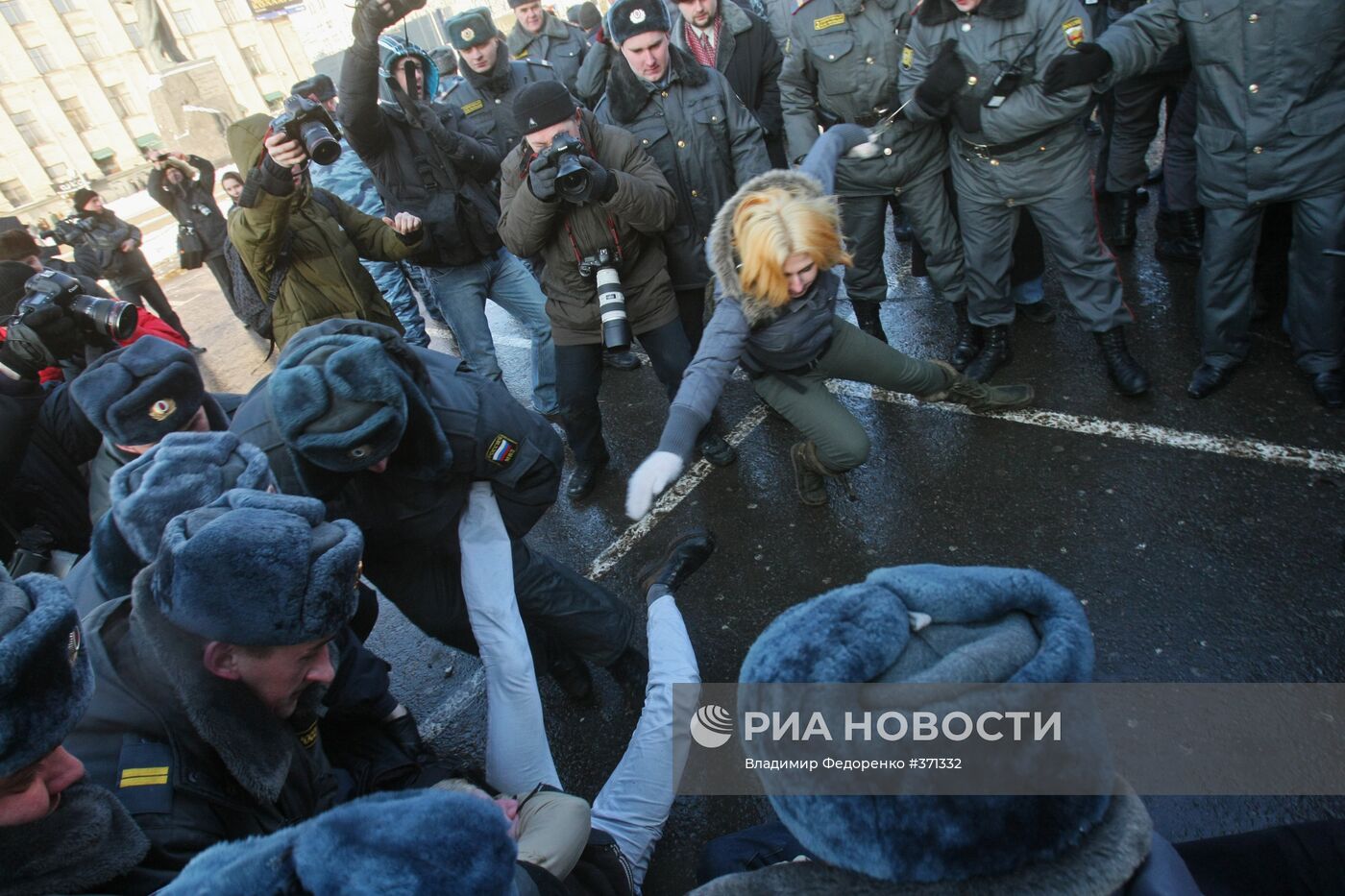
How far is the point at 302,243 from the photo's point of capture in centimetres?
358

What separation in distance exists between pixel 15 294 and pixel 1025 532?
5.41 m

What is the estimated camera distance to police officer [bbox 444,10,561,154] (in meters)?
4.58

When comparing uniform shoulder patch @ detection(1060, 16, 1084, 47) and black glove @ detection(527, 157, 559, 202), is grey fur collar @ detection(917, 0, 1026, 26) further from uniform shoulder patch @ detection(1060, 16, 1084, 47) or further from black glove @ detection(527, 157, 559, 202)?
black glove @ detection(527, 157, 559, 202)

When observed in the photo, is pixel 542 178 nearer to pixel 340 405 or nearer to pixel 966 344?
pixel 340 405

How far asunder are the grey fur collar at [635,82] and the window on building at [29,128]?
41.7 m

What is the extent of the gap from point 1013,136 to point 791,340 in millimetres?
1446

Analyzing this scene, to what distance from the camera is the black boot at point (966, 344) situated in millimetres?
4242

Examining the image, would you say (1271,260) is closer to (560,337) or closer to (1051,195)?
(1051,195)

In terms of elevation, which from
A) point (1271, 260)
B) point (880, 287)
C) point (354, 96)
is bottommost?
point (1271, 260)

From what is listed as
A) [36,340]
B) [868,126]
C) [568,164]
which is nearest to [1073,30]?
[868,126]

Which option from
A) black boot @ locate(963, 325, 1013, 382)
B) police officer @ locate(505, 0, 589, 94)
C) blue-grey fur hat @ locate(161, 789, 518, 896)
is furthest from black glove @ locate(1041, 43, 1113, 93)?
police officer @ locate(505, 0, 589, 94)

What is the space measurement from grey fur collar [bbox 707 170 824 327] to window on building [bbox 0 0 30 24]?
4508cm

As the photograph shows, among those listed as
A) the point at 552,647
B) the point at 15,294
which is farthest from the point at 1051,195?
the point at 15,294

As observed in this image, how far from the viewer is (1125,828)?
1.04 meters
